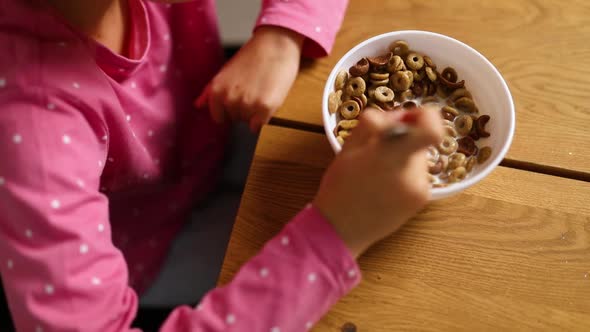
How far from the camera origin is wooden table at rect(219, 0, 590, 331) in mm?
468

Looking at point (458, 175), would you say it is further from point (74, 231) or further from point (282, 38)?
point (74, 231)

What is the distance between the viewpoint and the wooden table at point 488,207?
468mm

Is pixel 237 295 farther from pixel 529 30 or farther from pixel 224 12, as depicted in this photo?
pixel 224 12

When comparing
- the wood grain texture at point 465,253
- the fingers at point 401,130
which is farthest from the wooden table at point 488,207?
the fingers at point 401,130

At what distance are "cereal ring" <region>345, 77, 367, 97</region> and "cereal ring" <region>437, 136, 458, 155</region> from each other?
0.09m

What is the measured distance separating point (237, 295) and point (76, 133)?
0.19 meters

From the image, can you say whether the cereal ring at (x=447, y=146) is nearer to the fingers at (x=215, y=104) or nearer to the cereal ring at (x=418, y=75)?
the cereal ring at (x=418, y=75)

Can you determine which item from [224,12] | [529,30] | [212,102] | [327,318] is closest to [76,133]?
[212,102]

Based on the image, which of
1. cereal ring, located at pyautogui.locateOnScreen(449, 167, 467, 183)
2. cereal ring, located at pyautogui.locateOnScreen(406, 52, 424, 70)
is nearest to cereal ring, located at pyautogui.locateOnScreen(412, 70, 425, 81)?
cereal ring, located at pyautogui.locateOnScreen(406, 52, 424, 70)

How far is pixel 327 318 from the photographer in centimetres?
47

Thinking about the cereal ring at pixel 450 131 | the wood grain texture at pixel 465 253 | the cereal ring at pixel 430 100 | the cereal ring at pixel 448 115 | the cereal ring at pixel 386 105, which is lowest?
the wood grain texture at pixel 465 253

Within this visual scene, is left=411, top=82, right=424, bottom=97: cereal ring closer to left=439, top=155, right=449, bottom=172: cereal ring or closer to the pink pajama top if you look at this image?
left=439, top=155, right=449, bottom=172: cereal ring

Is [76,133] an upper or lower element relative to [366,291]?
upper

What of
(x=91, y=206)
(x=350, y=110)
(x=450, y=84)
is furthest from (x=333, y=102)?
(x=91, y=206)
